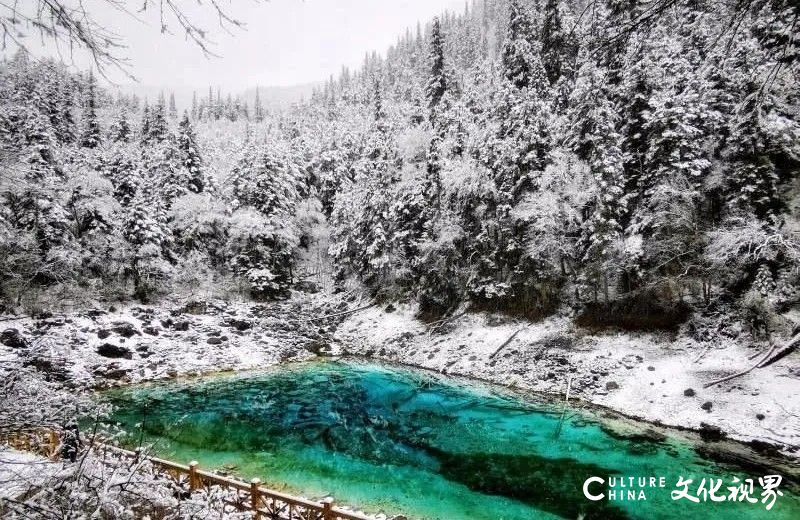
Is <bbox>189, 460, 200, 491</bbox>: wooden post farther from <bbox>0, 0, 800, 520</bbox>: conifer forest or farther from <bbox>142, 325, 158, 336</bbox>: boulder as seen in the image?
<bbox>142, 325, 158, 336</bbox>: boulder

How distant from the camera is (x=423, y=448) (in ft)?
43.7

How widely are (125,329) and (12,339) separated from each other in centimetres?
496

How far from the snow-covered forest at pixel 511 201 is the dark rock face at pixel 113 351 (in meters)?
4.43

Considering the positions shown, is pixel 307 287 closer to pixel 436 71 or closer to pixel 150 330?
pixel 150 330

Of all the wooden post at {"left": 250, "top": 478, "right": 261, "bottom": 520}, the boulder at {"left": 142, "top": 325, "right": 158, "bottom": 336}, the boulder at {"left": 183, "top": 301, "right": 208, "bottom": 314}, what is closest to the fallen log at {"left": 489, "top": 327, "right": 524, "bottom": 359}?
the wooden post at {"left": 250, "top": 478, "right": 261, "bottom": 520}

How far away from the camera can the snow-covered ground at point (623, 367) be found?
1334cm

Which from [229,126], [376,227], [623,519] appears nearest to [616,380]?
[623,519]

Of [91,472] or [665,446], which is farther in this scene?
[665,446]

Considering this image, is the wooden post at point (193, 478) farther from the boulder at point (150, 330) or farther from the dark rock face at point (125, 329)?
the boulder at point (150, 330)

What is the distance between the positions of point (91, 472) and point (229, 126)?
121923 mm

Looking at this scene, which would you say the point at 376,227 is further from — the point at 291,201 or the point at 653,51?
the point at 653,51

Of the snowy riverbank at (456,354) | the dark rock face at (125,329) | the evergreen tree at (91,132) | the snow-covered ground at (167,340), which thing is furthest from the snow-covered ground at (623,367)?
the evergreen tree at (91,132)

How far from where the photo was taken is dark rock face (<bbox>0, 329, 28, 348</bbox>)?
63.7ft

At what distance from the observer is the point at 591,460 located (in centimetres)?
1202
